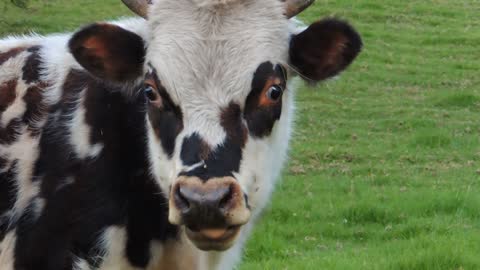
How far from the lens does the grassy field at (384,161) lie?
9.34 m

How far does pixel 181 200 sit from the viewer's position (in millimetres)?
4754

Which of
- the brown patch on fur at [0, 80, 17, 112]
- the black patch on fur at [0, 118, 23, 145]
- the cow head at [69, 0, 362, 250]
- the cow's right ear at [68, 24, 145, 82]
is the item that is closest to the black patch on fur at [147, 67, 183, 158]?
the cow head at [69, 0, 362, 250]

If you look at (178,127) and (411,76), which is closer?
(178,127)

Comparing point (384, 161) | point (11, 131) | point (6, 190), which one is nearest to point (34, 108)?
point (11, 131)

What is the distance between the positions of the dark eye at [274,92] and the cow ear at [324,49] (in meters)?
0.31

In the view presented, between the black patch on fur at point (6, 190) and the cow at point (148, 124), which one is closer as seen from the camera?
the cow at point (148, 124)

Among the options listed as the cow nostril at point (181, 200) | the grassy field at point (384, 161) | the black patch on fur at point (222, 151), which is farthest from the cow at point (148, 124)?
the grassy field at point (384, 161)

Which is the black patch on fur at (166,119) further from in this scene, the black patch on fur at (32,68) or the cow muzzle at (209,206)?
the black patch on fur at (32,68)

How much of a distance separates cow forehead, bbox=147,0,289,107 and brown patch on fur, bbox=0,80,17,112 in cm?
107

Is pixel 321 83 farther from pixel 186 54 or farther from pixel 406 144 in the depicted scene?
pixel 406 144

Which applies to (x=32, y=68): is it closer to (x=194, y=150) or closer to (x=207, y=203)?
(x=194, y=150)

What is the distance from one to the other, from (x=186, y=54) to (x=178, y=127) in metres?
0.39

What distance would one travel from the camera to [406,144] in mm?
14148

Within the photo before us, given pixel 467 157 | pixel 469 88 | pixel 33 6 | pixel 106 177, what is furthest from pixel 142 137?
pixel 33 6
